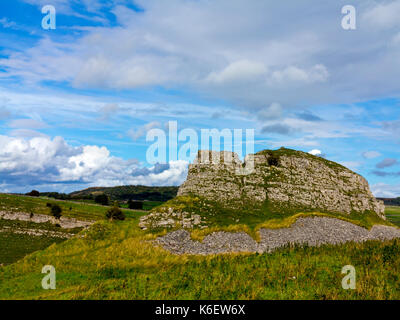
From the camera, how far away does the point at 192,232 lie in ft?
140

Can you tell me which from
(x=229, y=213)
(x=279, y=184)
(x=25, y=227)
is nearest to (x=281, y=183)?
(x=279, y=184)

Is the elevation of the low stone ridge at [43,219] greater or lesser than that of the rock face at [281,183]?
lesser

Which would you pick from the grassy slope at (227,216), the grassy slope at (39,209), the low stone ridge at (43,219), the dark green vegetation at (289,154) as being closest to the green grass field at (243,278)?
the grassy slope at (227,216)

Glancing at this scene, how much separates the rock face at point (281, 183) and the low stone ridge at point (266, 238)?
12.2 metres

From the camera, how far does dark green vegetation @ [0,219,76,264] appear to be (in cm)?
5235

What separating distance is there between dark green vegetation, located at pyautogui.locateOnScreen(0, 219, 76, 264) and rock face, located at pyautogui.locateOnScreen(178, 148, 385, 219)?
33313 millimetres

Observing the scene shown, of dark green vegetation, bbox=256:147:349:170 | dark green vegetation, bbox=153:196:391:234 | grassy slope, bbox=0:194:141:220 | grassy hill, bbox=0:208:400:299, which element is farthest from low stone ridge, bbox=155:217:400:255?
grassy slope, bbox=0:194:141:220

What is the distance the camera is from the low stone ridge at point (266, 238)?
128 feet

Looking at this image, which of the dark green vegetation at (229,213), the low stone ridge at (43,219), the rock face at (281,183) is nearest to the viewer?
Result: the dark green vegetation at (229,213)

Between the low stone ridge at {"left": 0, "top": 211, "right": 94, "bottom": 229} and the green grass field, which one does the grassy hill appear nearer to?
the green grass field

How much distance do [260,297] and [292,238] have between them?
30938mm

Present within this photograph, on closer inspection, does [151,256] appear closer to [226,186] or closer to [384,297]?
[384,297]

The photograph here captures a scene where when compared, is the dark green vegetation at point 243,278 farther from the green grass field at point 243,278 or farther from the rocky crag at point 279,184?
the rocky crag at point 279,184
